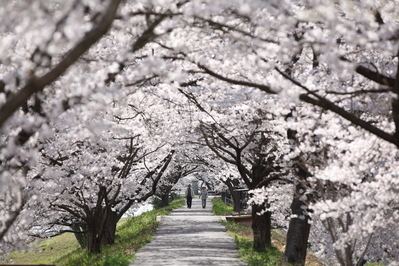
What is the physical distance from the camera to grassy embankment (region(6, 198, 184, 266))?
14488 mm

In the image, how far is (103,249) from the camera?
18578 mm

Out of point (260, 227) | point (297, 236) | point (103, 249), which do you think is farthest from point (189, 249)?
point (297, 236)

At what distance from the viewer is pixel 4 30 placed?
683cm

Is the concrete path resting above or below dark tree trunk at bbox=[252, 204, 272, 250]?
below

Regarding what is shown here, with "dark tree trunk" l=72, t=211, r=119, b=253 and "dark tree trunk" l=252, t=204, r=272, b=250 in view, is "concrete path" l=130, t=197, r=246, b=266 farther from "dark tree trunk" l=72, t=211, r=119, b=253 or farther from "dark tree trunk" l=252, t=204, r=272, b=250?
"dark tree trunk" l=72, t=211, r=119, b=253

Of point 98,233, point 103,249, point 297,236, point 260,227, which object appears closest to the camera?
point 297,236

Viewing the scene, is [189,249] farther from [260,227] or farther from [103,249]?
[103,249]

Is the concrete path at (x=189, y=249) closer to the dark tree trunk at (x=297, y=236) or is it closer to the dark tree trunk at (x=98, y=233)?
the dark tree trunk at (x=297, y=236)

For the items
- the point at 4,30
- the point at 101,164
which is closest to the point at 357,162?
the point at 4,30

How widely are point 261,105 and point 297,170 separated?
2.05 m

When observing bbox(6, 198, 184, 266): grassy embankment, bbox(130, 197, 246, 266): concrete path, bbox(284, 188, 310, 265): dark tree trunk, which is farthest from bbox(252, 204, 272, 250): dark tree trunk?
bbox(6, 198, 184, 266): grassy embankment

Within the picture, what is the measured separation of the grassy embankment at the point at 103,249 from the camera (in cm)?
1449

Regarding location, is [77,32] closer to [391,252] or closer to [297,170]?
[297,170]

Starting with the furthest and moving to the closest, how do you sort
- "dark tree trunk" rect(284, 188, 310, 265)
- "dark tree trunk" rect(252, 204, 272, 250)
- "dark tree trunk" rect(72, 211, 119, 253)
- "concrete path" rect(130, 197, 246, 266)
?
"dark tree trunk" rect(72, 211, 119, 253) < "dark tree trunk" rect(252, 204, 272, 250) < "concrete path" rect(130, 197, 246, 266) < "dark tree trunk" rect(284, 188, 310, 265)
